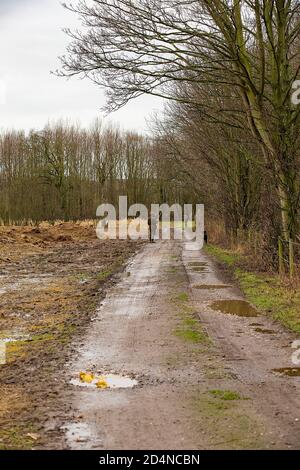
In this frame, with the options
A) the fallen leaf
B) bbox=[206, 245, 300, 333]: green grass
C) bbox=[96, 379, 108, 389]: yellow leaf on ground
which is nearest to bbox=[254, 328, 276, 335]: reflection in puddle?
bbox=[206, 245, 300, 333]: green grass

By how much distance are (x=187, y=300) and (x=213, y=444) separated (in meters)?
8.48

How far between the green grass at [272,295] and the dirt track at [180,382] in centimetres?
38

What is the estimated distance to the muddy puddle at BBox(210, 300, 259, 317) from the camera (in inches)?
489

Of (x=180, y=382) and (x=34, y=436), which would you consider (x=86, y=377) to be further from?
(x=34, y=436)

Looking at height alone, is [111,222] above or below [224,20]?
below

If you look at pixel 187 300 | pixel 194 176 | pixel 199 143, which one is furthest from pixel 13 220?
pixel 187 300

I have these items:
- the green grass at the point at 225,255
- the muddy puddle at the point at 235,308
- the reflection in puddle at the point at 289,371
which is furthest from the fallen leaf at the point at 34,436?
the green grass at the point at 225,255

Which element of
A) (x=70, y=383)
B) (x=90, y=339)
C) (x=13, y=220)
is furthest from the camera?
(x=13, y=220)

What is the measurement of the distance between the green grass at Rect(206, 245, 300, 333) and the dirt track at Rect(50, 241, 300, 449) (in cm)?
38

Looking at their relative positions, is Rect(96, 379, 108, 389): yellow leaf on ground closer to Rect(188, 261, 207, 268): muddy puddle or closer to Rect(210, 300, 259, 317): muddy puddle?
Rect(210, 300, 259, 317): muddy puddle

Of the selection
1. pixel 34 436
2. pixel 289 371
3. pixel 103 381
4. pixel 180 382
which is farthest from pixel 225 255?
pixel 34 436

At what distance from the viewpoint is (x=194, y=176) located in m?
36.6

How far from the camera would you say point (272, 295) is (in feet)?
46.4

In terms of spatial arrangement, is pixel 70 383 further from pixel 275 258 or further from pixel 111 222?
pixel 111 222
